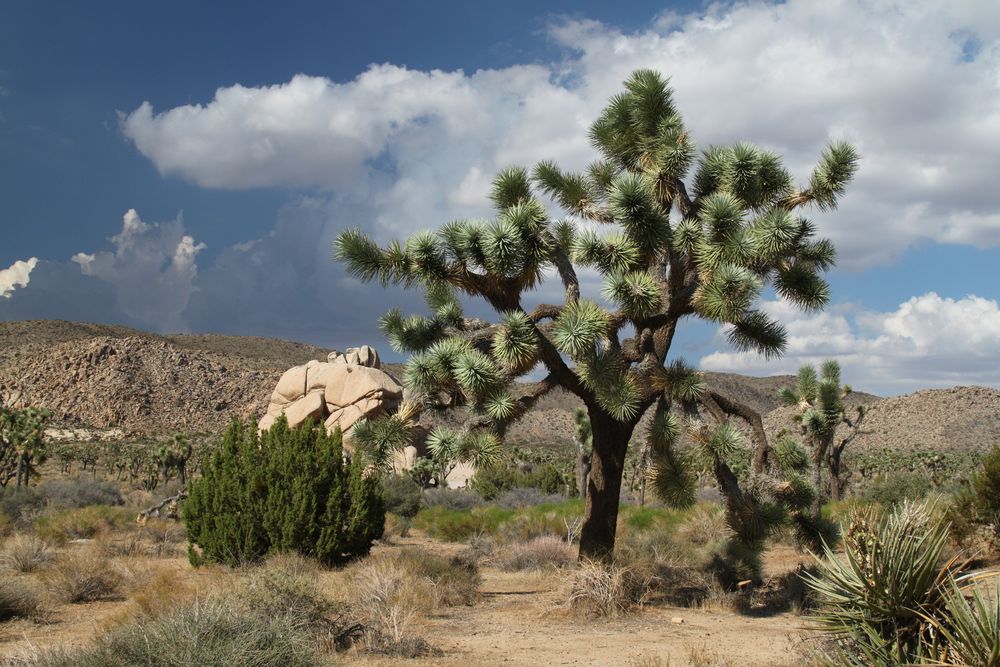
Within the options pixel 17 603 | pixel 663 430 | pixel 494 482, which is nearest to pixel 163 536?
pixel 17 603

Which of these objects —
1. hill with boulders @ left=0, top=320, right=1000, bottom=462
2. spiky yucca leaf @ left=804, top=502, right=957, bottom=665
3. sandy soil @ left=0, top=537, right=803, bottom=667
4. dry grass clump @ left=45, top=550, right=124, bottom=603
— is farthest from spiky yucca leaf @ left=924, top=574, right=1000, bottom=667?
hill with boulders @ left=0, top=320, right=1000, bottom=462

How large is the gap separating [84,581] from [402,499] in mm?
14473

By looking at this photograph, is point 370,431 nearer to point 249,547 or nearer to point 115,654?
point 249,547

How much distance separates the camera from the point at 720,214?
35.6 ft

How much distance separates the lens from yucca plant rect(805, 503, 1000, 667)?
5.15 meters

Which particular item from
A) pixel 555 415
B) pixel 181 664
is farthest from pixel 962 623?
pixel 555 415

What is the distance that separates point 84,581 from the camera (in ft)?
37.3

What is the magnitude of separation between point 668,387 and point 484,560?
6780 millimetres

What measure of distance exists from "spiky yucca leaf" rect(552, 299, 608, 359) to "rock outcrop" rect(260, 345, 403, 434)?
22.1 m

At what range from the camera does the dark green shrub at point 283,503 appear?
1305cm

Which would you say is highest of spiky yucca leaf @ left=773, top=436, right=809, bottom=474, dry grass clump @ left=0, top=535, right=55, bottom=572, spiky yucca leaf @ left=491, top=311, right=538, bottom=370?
spiky yucca leaf @ left=491, top=311, right=538, bottom=370

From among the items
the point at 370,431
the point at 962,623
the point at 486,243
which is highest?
the point at 486,243

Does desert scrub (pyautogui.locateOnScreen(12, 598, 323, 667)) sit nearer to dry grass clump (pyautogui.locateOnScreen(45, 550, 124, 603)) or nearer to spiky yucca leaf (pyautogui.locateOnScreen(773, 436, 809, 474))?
dry grass clump (pyautogui.locateOnScreen(45, 550, 124, 603))

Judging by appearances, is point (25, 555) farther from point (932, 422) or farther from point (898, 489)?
point (932, 422)
